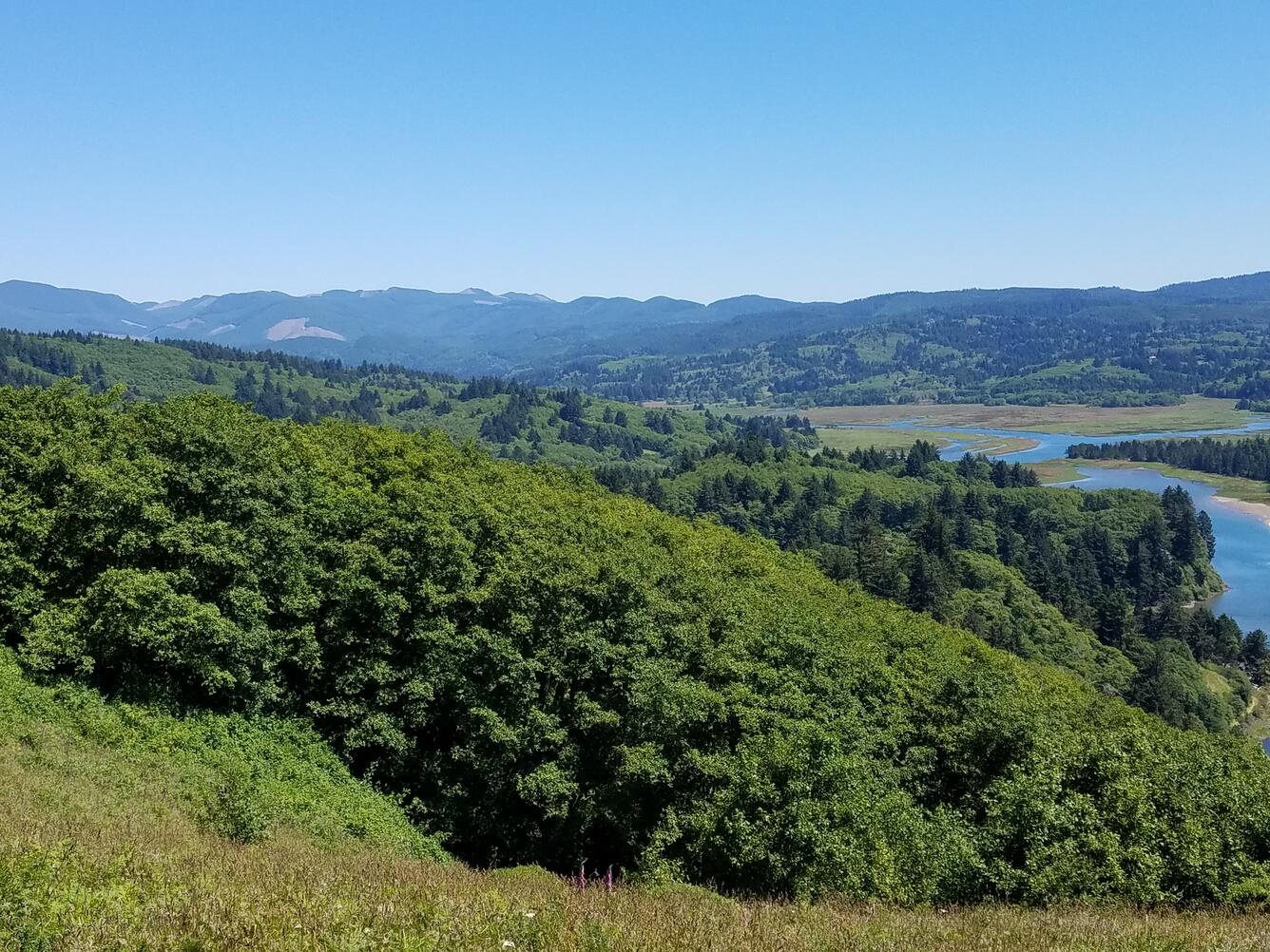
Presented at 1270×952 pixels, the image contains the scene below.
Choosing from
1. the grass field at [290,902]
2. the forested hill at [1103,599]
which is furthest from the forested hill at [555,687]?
the forested hill at [1103,599]

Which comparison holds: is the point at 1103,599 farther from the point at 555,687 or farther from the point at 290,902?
the point at 290,902

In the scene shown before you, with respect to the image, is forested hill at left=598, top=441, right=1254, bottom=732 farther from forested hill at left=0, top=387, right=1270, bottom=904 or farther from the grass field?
the grass field

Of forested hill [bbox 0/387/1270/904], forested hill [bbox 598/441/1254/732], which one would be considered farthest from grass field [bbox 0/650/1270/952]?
forested hill [bbox 598/441/1254/732]

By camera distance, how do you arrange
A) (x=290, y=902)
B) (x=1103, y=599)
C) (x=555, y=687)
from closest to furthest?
(x=290, y=902), (x=555, y=687), (x=1103, y=599)

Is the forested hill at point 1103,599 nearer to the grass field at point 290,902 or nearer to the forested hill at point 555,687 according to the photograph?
the forested hill at point 555,687

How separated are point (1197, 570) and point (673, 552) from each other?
173 meters

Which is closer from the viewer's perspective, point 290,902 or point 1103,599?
point 290,902

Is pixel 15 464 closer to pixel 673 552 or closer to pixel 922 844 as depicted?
pixel 673 552

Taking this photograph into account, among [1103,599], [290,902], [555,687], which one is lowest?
[1103,599]

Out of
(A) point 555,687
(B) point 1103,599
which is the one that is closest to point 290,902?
(A) point 555,687

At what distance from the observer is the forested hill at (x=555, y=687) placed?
26.1 meters

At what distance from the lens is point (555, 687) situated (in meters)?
35.0

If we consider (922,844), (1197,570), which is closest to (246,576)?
(922,844)

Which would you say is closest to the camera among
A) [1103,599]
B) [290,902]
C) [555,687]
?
[290,902]
